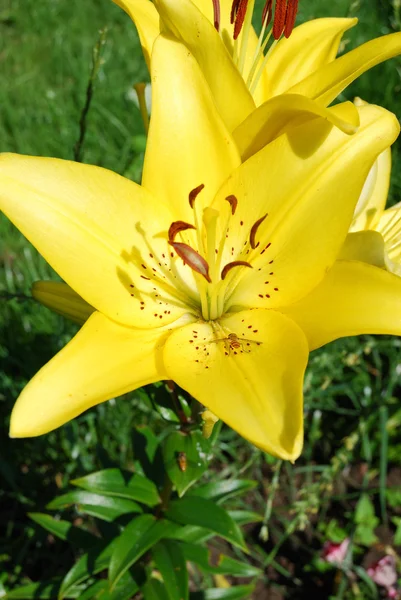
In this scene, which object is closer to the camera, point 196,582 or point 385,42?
point 385,42

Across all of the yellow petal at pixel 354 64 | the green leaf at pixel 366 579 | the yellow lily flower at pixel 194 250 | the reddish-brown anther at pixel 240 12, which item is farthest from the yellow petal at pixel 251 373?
the green leaf at pixel 366 579

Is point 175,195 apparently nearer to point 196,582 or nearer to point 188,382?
point 188,382

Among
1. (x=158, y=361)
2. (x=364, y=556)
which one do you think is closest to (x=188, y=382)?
(x=158, y=361)

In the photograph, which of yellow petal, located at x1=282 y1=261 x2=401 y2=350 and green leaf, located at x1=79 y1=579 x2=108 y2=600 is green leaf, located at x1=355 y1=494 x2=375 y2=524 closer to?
green leaf, located at x1=79 y1=579 x2=108 y2=600

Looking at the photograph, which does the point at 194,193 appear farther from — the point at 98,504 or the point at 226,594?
the point at 226,594

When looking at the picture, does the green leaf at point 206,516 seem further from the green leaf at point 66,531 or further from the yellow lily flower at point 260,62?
the yellow lily flower at point 260,62

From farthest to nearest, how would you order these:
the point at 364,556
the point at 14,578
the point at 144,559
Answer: the point at 364,556
the point at 14,578
the point at 144,559
